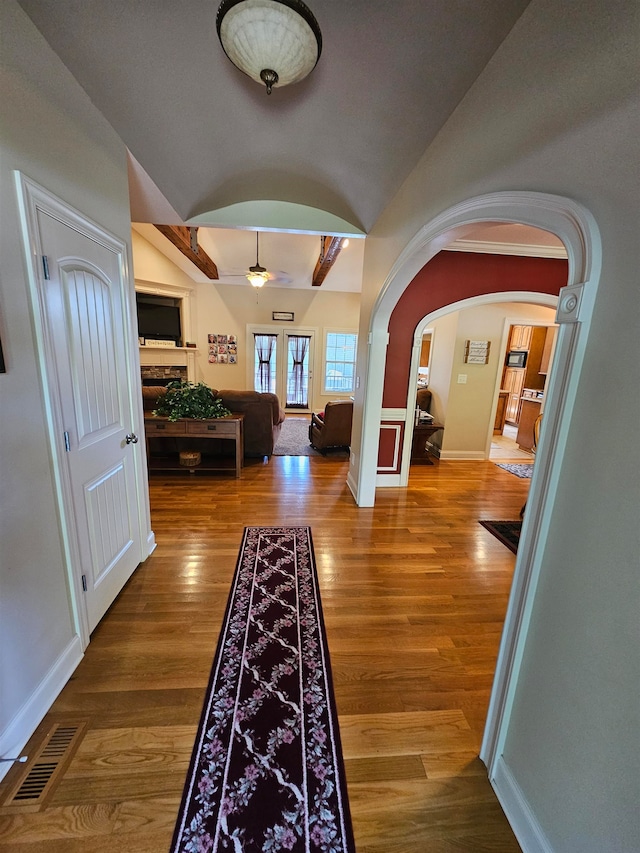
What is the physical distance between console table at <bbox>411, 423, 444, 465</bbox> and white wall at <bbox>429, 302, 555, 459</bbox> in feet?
1.08

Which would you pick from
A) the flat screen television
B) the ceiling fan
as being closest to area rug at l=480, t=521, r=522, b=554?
the ceiling fan

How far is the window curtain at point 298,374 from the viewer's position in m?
8.16

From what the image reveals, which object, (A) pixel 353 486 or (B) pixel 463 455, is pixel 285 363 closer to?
(B) pixel 463 455

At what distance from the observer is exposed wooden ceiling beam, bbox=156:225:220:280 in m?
4.21

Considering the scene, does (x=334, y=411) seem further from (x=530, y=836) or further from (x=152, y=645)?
(x=530, y=836)

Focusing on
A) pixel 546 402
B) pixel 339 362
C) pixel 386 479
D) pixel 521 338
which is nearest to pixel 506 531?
pixel 386 479

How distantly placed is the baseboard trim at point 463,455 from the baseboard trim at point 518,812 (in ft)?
14.2

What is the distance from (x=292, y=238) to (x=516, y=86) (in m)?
4.41

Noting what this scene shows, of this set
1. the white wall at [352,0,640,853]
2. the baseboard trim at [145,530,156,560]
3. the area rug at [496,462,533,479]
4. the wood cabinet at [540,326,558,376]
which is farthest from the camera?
the wood cabinet at [540,326,558,376]

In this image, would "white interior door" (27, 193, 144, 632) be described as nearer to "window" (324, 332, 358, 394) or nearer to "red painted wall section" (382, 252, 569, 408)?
"red painted wall section" (382, 252, 569, 408)

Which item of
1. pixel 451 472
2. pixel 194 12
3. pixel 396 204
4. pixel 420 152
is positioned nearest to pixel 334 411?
pixel 451 472

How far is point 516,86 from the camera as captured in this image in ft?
3.91

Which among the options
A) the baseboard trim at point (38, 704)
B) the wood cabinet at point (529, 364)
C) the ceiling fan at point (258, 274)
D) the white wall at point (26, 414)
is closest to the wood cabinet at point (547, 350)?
the wood cabinet at point (529, 364)

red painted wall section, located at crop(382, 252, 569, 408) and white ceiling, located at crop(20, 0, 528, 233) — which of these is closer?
white ceiling, located at crop(20, 0, 528, 233)
